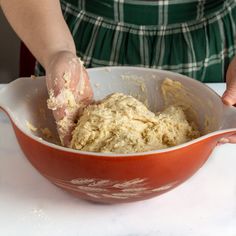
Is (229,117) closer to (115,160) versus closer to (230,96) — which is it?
(230,96)

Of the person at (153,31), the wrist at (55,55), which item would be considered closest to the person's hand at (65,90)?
the wrist at (55,55)

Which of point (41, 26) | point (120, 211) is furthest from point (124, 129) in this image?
point (41, 26)

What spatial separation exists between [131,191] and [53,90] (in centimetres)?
23

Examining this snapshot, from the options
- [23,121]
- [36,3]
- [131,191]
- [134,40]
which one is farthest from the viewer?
[134,40]

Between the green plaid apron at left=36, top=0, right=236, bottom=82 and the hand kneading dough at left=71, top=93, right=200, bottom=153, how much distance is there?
329 mm

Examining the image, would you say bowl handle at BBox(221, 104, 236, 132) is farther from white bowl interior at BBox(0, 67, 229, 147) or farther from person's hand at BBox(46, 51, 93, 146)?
person's hand at BBox(46, 51, 93, 146)

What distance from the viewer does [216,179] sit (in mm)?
804

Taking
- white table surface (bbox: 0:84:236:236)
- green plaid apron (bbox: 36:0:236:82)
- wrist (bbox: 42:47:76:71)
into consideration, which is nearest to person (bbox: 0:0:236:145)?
green plaid apron (bbox: 36:0:236:82)

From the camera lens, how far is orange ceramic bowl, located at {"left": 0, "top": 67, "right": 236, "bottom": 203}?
2.05 feet

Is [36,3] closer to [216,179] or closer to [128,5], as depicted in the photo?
[128,5]

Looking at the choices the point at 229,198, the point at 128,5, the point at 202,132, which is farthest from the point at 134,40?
the point at 229,198

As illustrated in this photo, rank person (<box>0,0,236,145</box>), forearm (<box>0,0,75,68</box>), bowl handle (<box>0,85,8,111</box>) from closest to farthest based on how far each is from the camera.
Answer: bowl handle (<box>0,85,8,111</box>) → forearm (<box>0,0,75,68</box>) → person (<box>0,0,236,145</box>)

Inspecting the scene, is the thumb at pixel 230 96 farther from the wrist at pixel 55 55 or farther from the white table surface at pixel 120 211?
the wrist at pixel 55 55

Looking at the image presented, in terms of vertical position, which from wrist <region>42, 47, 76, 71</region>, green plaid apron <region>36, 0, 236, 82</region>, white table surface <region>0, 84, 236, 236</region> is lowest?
white table surface <region>0, 84, 236, 236</region>
